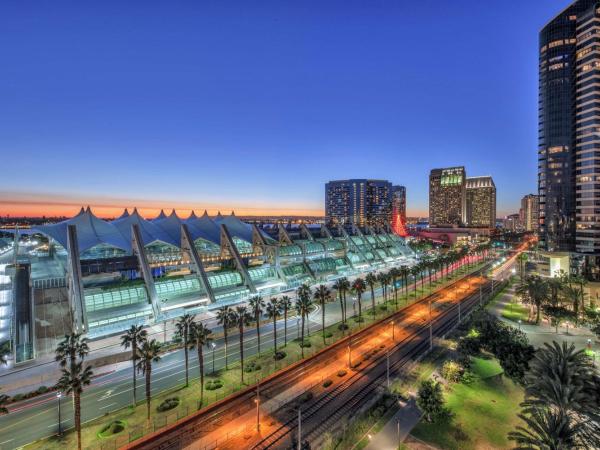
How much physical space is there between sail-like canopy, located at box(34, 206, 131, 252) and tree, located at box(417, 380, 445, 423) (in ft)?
246

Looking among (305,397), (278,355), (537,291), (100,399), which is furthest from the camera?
(537,291)

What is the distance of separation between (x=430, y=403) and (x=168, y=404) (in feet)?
102

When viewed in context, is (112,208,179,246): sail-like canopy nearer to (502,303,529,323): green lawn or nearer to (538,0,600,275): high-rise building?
(502,303,529,323): green lawn

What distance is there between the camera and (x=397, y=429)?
33500mm

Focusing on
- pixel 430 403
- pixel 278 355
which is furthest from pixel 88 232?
pixel 430 403

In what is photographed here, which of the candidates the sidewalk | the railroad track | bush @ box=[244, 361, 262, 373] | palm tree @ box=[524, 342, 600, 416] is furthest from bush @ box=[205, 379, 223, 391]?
palm tree @ box=[524, 342, 600, 416]

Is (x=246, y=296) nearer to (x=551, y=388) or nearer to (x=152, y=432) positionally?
(x=152, y=432)

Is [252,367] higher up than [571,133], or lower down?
lower down

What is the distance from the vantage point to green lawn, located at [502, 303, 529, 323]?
71.4 meters

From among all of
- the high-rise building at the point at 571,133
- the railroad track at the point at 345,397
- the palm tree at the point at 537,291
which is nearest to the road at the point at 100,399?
the railroad track at the point at 345,397

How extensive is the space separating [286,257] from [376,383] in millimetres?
66405

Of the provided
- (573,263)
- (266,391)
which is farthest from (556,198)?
(266,391)

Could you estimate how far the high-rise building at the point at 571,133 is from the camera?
355 ft

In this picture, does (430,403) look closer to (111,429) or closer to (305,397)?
(305,397)
